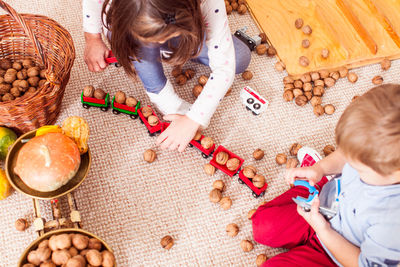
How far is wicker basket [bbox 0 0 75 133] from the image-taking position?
3.14 feet

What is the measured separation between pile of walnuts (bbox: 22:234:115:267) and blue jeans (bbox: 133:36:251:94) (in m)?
0.49

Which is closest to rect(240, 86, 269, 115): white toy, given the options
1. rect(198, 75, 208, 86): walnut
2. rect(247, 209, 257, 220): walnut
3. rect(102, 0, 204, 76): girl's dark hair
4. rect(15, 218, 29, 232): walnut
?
rect(198, 75, 208, 86): walnut

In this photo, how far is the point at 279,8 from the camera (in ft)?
4.90

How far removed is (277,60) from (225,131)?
367 mm

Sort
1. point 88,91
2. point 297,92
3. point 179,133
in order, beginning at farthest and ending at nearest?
point 297,92
point 88,91
point 179,133

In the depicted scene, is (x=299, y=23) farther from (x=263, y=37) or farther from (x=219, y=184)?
(x=219, y=184)

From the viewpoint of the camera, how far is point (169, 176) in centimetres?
118

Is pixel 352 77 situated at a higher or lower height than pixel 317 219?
higher

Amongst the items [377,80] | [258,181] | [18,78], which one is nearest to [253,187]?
[258,181]

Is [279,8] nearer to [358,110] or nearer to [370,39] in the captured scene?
[370,39]

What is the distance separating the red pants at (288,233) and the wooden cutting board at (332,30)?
1.78 ft

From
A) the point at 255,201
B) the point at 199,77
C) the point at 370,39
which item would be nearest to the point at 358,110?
the point at 255,201

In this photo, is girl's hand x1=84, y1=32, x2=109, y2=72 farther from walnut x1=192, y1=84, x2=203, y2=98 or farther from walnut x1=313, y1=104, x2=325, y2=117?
walnut x1=313, y1=104, x2=325, y2=117

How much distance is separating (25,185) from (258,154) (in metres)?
0.69
